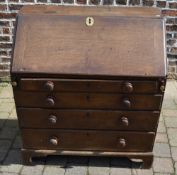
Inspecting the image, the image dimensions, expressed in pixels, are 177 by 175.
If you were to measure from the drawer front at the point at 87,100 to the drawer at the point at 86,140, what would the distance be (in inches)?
11.0

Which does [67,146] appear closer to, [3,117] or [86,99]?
[86,99]

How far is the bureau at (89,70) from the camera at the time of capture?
284 cm

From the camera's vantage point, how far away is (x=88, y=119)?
122 inches

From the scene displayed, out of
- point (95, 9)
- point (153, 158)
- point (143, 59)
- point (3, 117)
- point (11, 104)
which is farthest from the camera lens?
point (11, 104)

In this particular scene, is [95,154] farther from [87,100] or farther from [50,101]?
[50,101]

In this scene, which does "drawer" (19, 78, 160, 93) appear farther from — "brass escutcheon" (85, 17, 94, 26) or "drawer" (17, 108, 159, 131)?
"brass escutcheon" (85, 17, 94, 26)

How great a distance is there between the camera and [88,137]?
3213mm

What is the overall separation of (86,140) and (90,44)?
89 cm

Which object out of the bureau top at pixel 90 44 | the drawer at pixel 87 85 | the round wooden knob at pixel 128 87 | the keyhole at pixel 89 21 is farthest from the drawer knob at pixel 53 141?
the keyhole at pixel 89 21

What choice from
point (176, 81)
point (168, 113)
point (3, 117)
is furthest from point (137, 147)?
point (176, 81)

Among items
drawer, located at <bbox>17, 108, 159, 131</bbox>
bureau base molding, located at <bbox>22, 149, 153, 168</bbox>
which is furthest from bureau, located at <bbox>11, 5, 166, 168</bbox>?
bureau base molding, located at <bbox>22, 149, 153, 168</bbox>

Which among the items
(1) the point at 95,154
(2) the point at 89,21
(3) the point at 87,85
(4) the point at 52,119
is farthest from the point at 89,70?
(1) the point at 95,154

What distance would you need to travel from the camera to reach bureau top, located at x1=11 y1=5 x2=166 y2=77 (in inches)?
111

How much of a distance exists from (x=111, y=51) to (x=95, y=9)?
0.51 metres
